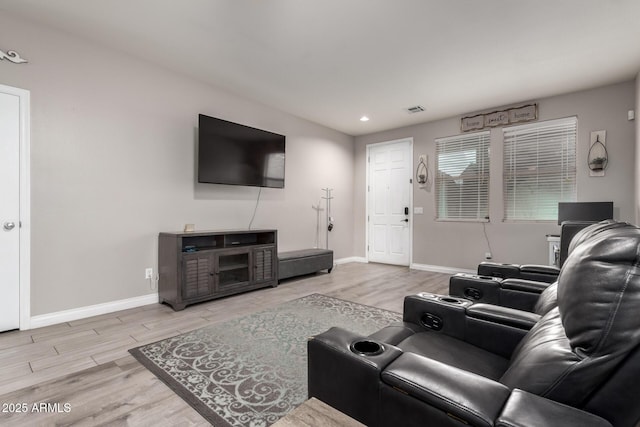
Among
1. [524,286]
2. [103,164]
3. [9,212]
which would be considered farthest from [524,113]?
[9,212]

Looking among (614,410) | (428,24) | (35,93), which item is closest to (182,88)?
(35,93)

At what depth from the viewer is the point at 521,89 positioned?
4211mm

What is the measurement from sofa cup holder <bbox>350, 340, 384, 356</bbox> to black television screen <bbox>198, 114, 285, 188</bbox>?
10.7 ft

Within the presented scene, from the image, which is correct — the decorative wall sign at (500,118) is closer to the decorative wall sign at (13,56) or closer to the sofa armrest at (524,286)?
→ the sofa armrest at (524,286)

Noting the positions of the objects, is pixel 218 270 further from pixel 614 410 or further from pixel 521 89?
pixel 521 89

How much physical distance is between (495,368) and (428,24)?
9.22ft

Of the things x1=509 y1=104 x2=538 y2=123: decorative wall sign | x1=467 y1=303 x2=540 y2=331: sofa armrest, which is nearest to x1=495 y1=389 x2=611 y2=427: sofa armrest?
x1=467 y1=303 x2=540 y2=331: sofa armrest

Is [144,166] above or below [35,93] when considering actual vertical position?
below

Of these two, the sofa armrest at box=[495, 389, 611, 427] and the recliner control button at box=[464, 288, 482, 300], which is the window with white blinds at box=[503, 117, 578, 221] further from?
the sofa armrest at box=[495, 389, 611, 427]

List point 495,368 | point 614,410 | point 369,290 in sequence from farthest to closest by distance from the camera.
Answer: point 369,290, point 495,368, point 614,410

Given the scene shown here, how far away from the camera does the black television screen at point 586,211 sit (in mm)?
3670

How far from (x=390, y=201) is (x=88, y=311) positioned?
5.06m

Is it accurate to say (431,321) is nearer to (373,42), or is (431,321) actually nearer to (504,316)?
(504,316)

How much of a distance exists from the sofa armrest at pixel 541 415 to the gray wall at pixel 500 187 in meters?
4.67
